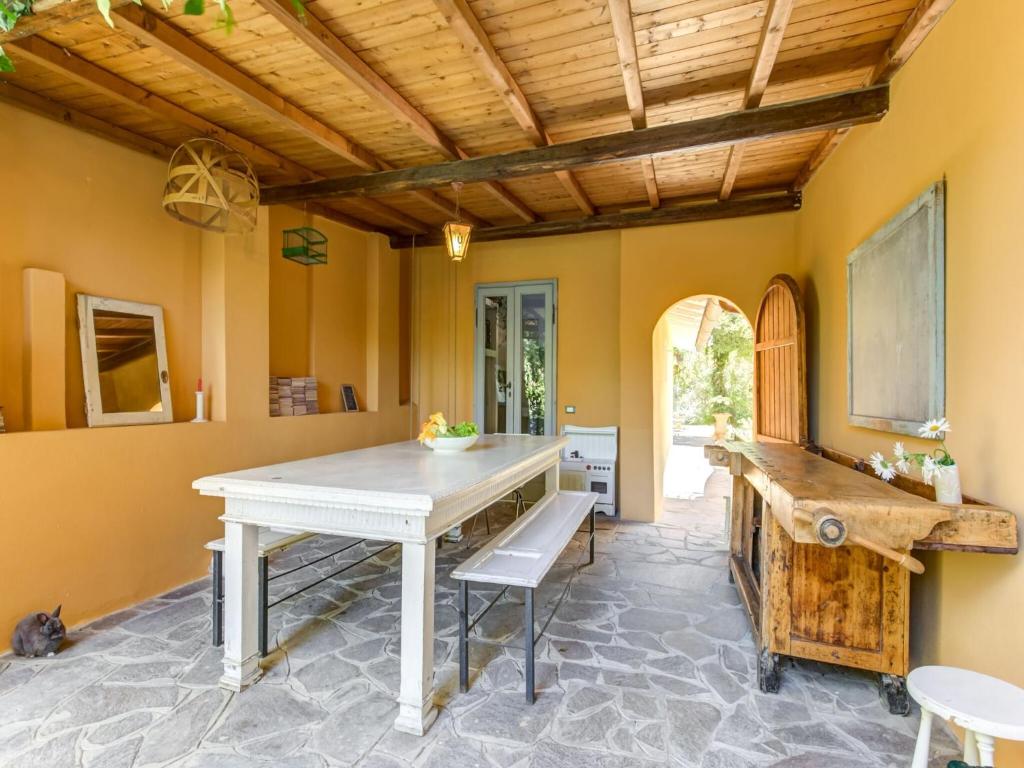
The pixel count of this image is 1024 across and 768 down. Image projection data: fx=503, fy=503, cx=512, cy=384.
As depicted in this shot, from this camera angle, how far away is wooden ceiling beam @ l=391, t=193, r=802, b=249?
4.65m

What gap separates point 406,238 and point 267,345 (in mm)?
2511

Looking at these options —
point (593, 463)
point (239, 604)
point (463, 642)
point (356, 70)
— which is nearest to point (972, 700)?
point (463, 642)

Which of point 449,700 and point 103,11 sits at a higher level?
point 103,11

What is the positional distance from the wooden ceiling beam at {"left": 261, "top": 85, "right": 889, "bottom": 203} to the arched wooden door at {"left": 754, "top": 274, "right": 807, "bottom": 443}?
1.23 m

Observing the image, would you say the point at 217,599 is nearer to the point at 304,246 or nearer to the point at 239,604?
the point at 239,604

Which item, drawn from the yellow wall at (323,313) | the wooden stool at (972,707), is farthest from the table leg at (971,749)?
the yellow wall at (323,313)

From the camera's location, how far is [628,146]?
10.8 feet

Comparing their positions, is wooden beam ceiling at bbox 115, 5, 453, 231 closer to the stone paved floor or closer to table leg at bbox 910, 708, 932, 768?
the stone paved floor

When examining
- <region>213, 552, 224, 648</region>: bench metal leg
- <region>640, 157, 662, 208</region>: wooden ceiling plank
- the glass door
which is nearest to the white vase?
<region>640, 157, 662, 208</region>: wooden ceiling plank

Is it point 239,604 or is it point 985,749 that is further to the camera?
point 239,604

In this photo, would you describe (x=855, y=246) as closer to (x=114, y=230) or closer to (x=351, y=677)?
(x=351, y=677)

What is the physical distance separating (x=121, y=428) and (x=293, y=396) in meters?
1.54

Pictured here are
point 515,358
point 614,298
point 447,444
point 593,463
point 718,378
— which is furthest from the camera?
point 718,378

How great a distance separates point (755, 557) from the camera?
334 cm
